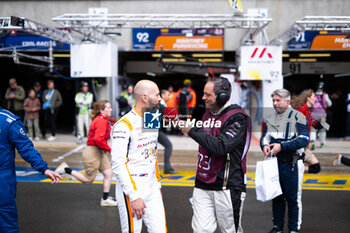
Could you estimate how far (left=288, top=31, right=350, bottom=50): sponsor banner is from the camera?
14125 millimetres

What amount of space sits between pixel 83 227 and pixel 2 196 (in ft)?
7.28

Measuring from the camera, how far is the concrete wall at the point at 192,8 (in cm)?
1465

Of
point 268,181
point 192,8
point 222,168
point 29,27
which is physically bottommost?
point 268,181

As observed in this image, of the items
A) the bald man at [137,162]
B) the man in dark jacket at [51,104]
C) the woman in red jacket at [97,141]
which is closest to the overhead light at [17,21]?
the woman in red jacket at [97,141]

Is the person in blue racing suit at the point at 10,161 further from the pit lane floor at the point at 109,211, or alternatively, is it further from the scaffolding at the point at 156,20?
the scaffolding at the point at 156,20

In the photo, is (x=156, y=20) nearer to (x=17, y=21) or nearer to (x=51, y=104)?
(x=17, y=21)

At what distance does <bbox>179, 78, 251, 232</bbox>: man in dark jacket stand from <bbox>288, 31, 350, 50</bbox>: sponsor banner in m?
11.8

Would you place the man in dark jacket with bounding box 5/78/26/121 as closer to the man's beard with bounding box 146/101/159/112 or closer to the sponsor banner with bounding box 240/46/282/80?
the sponsor banner with bounding box 240/46/282/80

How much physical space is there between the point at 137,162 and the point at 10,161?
3.98ft

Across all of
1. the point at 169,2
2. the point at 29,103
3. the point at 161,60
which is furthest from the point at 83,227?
the point at 169,2

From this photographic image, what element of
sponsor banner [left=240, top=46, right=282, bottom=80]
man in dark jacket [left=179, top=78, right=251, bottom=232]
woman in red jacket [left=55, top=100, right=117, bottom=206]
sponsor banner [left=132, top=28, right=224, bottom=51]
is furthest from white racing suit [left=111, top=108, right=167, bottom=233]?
sponsor banner [left=132, top=28, right=224, bottom=51]

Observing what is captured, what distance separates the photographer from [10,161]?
3463 mm

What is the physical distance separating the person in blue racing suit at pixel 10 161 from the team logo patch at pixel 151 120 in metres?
1.07

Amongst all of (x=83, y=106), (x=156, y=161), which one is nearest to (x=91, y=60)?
(x=83, y=106)
